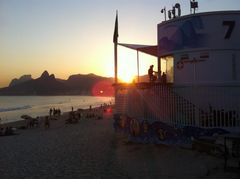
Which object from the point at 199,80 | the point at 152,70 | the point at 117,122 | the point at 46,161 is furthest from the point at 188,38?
the point at 46,161

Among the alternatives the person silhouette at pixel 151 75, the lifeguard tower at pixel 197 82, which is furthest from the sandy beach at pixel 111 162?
the person silhouette at pixel 151 75

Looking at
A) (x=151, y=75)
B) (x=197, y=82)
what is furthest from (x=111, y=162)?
(x=151, y=75)

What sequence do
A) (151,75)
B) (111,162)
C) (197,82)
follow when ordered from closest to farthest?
(111,162) → (197,82) → (151,75)

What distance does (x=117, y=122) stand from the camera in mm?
20219

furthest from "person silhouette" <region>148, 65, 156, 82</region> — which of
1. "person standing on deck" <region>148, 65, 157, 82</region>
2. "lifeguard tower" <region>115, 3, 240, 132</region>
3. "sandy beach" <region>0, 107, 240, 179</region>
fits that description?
"sandy beach" <region>0, 107, 240, 179</region>

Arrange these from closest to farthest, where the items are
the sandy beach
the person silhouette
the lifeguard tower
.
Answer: the sandy beach
the lifeguard tower
the person silhouette

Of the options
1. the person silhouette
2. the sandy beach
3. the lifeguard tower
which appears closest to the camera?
the sandy beach

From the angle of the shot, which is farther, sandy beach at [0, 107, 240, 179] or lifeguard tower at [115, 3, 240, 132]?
lifeguard tower at [115, 3, 240, 132]

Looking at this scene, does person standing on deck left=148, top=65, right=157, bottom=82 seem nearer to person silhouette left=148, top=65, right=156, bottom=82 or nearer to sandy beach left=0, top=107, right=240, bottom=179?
person silhouette left=148, top=65, right=156, bottom=82

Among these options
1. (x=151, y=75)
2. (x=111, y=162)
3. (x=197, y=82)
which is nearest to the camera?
(x=111, y=162)

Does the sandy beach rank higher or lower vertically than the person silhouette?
lower

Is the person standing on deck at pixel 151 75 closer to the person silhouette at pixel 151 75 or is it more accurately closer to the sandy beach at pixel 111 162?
the person silhouette at pixel 151 75

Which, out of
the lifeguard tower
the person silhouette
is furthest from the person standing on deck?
the lifeguard tower

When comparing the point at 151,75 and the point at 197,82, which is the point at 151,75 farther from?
the point at 197,82
